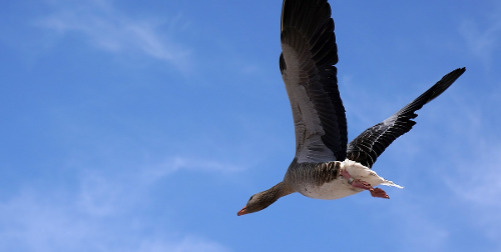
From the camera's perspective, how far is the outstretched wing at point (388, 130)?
11.9 m

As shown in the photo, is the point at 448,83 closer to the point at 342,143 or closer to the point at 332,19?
the point at 342,143

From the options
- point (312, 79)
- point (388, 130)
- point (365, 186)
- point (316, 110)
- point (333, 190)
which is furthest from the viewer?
point (388, 130)

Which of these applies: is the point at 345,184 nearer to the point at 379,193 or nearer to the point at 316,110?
the point at 379,193

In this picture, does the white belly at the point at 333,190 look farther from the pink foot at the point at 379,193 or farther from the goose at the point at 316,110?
the pink foot at the point at 379,193

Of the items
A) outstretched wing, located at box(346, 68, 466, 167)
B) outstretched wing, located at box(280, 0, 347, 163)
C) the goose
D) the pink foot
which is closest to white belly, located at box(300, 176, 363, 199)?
the goose

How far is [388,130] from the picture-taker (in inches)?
500

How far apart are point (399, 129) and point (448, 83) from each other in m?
1.67

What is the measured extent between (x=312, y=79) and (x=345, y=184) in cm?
176

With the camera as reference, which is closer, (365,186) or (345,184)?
(365,186)

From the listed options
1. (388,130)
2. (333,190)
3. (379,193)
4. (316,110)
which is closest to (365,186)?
(379,193)

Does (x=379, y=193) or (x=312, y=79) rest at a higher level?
(x=312, y=79)

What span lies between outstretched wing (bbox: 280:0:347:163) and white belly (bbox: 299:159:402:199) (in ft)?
1.78

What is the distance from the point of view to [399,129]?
12.7m

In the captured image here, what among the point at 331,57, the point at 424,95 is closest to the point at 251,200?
the point at 331,57
